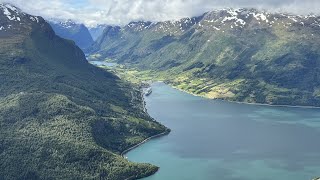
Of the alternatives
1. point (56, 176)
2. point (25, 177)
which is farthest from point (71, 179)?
point (25, 177)

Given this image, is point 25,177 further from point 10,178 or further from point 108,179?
point 108,179

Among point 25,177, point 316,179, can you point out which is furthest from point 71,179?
point 316,179

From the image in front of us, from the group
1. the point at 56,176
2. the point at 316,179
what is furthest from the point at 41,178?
the point at 316,179

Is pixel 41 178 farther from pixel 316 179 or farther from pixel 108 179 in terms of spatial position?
pixel 316 179

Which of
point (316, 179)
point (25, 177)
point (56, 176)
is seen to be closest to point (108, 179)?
point (56, 176)

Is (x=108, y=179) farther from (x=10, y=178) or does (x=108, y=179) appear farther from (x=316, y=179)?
(x=316, y=179)

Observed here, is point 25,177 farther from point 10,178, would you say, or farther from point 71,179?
point 71,179
